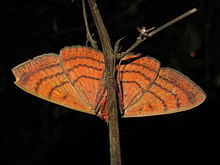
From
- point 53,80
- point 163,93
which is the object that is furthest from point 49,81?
Answer: point 163,93

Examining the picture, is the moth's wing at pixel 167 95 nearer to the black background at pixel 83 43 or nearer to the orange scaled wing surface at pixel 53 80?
the orange scaled wing surface at pixel 53 80

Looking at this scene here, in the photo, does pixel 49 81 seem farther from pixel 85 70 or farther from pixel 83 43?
pixel 83 43

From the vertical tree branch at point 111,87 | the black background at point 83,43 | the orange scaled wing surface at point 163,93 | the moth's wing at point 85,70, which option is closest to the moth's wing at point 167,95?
the orange scaled wing surface at point 163,93

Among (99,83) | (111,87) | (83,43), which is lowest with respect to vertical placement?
(111,87)

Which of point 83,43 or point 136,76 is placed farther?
point 83,43

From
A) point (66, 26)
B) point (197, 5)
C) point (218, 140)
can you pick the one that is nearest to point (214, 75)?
point (197, 5)

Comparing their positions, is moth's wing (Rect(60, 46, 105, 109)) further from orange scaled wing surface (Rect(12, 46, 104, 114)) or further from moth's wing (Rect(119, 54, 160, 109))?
moth's wing (Rect(119, 54, 160, 109))
